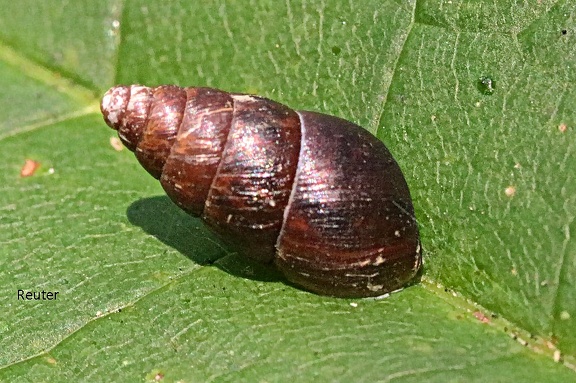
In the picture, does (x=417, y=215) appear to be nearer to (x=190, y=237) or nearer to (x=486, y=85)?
(x=486, y=85)

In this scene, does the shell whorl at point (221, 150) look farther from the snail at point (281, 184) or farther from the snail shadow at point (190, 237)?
the snail shadow at point (190, 237)

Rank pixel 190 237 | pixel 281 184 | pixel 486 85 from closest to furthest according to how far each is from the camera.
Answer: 1. pixel 281 184
2. pixel 486 85
3. pixel 190 237

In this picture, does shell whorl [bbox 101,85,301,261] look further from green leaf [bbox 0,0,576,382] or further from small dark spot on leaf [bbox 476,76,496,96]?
small dark spot on leaf [bbox 476,76,496,96]

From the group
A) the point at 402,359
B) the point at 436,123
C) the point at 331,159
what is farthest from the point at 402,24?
the point at 402,359

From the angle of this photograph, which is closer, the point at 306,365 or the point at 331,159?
the point at 306,365

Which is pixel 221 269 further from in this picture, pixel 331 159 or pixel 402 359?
pixel 402 359

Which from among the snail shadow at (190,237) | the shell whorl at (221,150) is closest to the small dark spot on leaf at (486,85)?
the shell whorl at (221,150)

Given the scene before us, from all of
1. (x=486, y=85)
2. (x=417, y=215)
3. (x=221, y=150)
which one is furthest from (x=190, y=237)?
(x=486, y=85)
